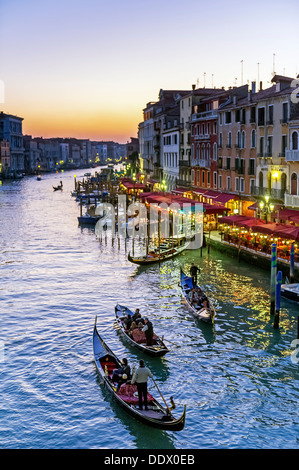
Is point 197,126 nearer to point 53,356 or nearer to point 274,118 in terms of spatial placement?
point 274,118

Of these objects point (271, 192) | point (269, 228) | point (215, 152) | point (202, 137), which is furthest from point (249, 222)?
point (202, 137)

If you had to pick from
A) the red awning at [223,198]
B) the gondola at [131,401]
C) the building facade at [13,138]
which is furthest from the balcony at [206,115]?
the building facade at [13,138]

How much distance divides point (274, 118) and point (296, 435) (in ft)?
79.8

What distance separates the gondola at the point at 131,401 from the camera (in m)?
12.6

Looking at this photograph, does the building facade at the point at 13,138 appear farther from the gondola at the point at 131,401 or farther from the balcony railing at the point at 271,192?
the gondola at the point at 131,401

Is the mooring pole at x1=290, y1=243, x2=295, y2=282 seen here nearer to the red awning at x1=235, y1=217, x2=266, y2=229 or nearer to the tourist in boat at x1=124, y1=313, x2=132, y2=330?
the red awning at x1=235, y1=217, x2=266, y2=229

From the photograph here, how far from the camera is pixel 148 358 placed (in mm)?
17484

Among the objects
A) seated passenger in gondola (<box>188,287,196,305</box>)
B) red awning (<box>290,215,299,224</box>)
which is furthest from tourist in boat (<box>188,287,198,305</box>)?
red awning (<box>290,215,299,224</box>)

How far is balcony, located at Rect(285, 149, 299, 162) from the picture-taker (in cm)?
3079

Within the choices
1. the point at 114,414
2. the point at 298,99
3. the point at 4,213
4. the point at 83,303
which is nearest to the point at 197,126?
the point at 298,99

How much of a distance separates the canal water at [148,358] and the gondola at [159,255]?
570 millimetres

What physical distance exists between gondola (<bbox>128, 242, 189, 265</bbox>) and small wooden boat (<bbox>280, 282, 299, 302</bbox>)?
9659 millimetres

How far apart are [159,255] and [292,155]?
8.95 meters

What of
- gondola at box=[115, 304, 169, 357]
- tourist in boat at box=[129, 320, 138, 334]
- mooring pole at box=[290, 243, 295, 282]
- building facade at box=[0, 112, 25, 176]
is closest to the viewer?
gondola at box=[115, 304, 169, 357]
